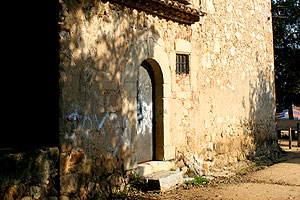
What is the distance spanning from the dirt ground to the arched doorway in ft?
2.77

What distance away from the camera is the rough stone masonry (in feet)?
15.5

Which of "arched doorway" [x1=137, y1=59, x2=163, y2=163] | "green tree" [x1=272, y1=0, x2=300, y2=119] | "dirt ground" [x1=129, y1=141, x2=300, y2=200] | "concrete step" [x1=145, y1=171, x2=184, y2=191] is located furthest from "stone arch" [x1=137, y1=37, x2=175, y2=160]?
"green tree" [x1=272, y1=0, x2=300, y2=119]

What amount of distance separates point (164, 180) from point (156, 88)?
1697 millimetres

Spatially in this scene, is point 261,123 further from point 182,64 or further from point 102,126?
point 102,126

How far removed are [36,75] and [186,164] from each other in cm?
347

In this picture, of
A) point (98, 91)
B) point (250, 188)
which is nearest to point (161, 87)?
point (98, 91)

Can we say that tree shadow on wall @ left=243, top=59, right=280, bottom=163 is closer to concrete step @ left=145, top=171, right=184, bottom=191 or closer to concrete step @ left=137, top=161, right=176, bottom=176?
concrete step @ left=137, top=161, right=176, bottom=176

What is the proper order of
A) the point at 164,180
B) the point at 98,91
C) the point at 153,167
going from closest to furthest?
the point at 98,91 < the point at 164,180 < the point at 153,167

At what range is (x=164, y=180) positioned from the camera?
18.5 feet

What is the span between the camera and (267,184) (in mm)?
6742

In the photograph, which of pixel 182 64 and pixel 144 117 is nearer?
pixel 144 117

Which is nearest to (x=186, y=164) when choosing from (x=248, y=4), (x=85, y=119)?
(x=85, y=119)

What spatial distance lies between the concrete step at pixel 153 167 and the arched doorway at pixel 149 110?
161 mm

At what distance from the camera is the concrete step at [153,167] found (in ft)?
19.0
